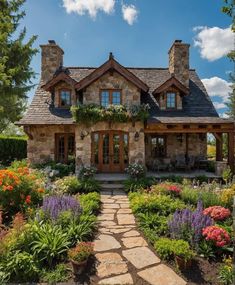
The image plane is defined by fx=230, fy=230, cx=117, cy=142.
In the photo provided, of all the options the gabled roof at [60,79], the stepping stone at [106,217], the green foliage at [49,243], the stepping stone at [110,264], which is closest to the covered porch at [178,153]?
the gabled roof at [60,79]

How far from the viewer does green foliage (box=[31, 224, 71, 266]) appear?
442 centimetres

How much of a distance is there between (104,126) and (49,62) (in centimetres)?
652

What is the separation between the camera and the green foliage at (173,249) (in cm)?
426

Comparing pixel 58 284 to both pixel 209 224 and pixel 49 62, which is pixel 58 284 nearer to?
pixel 209 224

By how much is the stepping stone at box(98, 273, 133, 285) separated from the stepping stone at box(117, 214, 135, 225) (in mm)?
2395

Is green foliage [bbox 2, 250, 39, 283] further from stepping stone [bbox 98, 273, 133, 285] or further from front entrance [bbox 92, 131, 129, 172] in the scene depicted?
front entrance [bbox 92, 131, 129, 172]

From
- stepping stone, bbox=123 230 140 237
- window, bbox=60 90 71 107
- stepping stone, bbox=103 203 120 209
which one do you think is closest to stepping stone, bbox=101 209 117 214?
stepping stone, bbox=103 203 120 209

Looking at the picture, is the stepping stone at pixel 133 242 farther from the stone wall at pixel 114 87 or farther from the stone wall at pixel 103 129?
the stone wall at pixel 114 87

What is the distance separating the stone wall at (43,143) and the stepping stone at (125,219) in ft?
25.6

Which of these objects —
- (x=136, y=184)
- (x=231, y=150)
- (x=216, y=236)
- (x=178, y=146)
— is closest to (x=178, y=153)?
(x=178, y=146)

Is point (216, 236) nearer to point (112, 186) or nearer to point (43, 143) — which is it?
point (112, 186)

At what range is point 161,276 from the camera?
4.14m

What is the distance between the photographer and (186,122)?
486 inches

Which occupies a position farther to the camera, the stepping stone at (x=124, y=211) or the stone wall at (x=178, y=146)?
the stone wall at (x=178, y=146)
